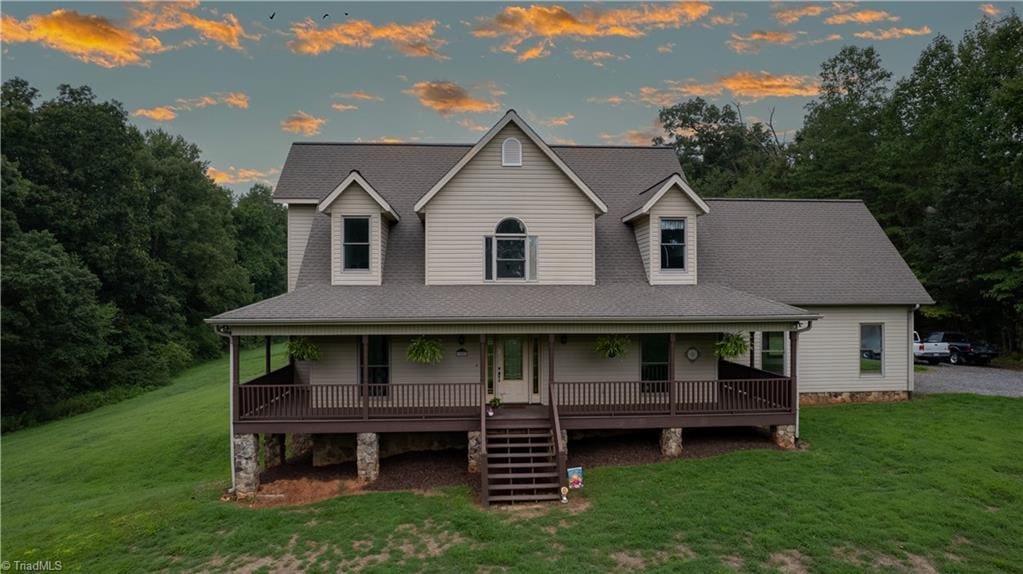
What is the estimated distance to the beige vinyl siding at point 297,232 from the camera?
15445mm

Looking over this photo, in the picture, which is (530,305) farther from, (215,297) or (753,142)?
(753,142)

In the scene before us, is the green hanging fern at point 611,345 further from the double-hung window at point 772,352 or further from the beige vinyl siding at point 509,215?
the double-hung window at point 772,352

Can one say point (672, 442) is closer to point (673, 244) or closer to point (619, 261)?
point (619, 261)

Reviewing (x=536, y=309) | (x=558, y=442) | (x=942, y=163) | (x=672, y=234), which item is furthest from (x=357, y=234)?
(x=942, y=163)

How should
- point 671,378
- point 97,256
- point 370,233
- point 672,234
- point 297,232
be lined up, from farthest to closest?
point 97,256
point 297,232
point 672,234
point 370,233
point 671,378

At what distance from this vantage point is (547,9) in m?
22.2

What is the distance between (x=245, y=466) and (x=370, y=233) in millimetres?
6290

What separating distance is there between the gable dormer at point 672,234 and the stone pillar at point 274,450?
432 inches

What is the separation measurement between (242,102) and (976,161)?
4359 cm

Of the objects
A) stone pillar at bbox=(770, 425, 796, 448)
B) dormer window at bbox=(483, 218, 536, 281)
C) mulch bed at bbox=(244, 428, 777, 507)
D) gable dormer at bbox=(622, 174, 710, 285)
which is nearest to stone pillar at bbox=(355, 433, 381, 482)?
mulch bed at bbox=(244, 428, 777, 507)

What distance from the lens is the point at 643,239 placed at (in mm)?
14539

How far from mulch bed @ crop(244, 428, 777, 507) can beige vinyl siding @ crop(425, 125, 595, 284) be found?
4.43 m

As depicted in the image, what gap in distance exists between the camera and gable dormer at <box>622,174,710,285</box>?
1400 cm

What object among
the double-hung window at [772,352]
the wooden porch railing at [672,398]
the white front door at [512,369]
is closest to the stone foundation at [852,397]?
the double-hung window at [772,352]
